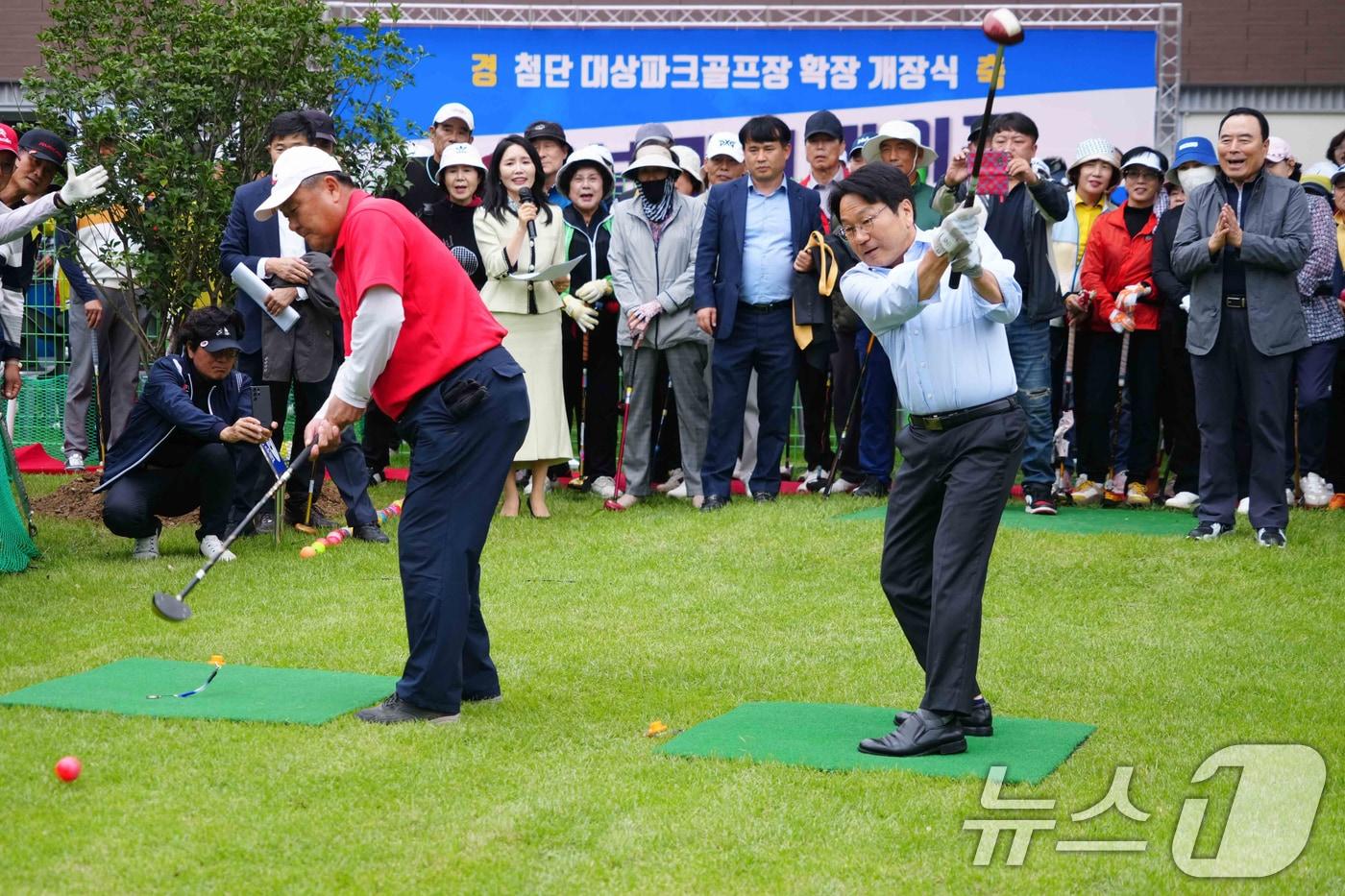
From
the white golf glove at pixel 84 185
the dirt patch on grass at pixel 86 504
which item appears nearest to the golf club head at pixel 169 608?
the white golf glove at pixel 84 185

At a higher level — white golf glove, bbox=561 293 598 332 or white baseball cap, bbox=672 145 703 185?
white baseball cap, bbox=672 145 703 185

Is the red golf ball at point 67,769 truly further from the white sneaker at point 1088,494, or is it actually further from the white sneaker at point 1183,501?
the white sneaker at point 1183,501

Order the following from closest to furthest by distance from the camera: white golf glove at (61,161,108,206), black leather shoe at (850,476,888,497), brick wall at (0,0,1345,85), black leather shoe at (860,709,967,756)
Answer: black leather shoe at (860,709,967,756)
white golf glove at (61,161,108,206)
black leather shoe at (850,476,888,497)
brick wall at (0,0,1345,85)

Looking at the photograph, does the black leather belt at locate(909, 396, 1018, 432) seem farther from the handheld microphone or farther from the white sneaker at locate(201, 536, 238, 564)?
the handheld microphone

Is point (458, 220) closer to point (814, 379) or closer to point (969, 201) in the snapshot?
point (814, 379)

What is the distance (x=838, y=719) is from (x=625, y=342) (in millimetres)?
4843

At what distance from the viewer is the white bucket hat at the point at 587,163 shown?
34.3 ft

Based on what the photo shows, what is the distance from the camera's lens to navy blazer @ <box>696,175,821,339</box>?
32.1ft

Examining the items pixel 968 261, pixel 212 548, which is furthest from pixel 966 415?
pixel 212 548

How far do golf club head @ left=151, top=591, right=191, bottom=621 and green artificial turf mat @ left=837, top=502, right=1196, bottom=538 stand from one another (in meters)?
4.60

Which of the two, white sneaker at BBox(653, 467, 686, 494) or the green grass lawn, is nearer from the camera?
the green grass lawn

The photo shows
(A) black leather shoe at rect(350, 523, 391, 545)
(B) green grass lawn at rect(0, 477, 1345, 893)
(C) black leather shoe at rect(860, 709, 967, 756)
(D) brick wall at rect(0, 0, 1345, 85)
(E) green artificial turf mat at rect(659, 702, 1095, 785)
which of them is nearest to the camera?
(B) green grass lawn at rect(0, 477, 1345, 893)

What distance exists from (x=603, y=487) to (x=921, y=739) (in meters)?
5.65

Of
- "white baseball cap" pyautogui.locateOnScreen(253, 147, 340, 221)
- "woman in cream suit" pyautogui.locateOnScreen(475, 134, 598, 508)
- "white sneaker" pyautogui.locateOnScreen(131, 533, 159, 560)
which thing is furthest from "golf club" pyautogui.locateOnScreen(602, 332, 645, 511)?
"white baseball cap" pyautogui.locateOnScreen(253, 147, 340, 221)
